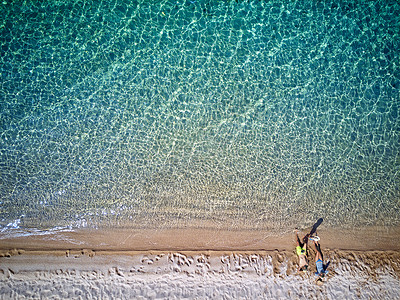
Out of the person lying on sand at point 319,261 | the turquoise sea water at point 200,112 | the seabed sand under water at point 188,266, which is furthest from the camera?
the turquoise sea water at point 200,112

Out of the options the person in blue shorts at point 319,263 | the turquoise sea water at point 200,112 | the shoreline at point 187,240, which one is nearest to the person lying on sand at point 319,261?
the person in blue shorts at point 319,263

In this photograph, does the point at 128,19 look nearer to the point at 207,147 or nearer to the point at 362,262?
the point at 207,147

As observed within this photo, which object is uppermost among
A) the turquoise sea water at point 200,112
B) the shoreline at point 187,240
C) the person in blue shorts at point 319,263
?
the turquoise sea water at point 200,112

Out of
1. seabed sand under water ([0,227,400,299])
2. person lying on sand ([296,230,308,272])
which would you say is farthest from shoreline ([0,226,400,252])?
person lying on sand ([296,230,308,272])

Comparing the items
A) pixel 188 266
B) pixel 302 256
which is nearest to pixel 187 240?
pixel 188 266

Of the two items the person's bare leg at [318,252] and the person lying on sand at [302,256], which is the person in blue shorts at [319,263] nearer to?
the person's bare leg at [318,252]

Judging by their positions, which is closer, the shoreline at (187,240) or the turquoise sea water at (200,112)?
the shoreline at (187,240)

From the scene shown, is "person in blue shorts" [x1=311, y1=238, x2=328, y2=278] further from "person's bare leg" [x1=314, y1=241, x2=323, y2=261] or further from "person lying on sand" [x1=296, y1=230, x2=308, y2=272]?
"person lying on sand" [x1=296, y1=230, x2=308, y2=272]

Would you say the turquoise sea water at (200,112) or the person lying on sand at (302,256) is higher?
the turquoise sea water at (200,112)
